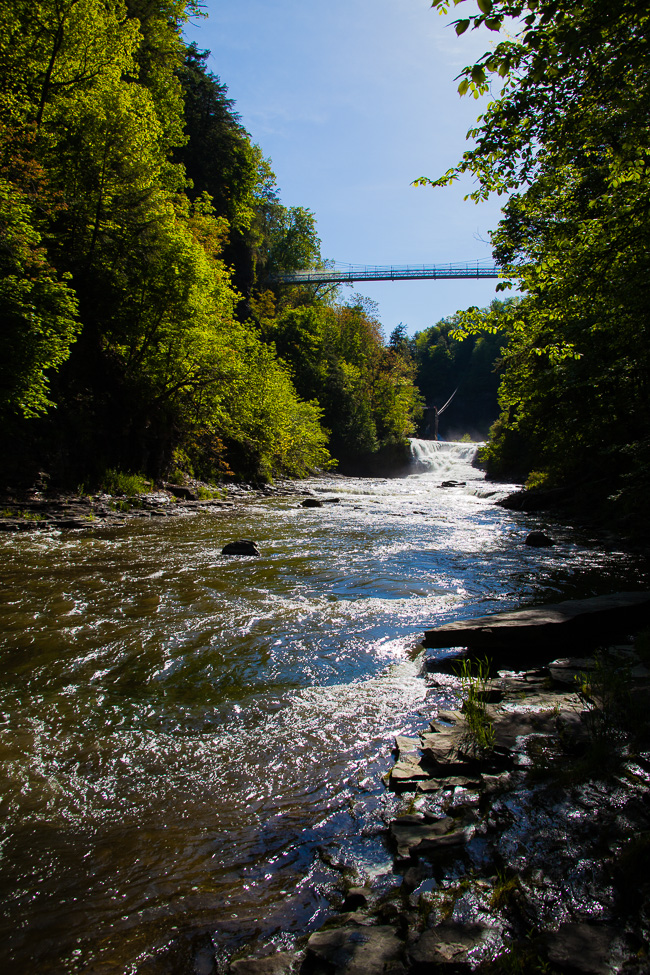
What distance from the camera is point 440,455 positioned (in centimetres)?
5178

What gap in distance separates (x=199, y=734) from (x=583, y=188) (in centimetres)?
1151

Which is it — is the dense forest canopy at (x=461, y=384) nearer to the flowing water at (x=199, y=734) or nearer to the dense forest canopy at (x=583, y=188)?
the dense forest canopy at (x=583, y=188)

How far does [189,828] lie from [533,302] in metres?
10.3

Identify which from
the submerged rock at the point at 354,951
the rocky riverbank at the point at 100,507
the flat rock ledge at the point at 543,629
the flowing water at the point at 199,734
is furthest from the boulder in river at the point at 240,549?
the submerged rock at the point at 354,951

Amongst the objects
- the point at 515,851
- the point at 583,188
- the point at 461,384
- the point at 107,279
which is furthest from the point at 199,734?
the point at 461,384

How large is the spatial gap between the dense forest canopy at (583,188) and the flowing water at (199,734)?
4.65 m

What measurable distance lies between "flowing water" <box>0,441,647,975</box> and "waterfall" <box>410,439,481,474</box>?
3935 centimetres

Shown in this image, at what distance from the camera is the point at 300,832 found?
2.94 meters

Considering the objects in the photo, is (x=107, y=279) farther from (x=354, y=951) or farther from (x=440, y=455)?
(x=440, y=455)

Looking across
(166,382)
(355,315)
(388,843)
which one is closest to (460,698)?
(388,843)

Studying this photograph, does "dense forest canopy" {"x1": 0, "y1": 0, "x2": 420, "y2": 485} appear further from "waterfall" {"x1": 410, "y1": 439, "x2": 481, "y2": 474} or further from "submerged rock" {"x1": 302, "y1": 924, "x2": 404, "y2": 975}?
"waterfall" {"x1": 410, "y1": 439, "x2": 481, "y2": 474}

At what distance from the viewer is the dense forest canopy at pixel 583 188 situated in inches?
191

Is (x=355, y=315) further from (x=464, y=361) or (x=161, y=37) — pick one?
(x=464, y=361)

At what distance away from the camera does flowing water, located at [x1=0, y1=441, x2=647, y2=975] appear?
2381 mm
